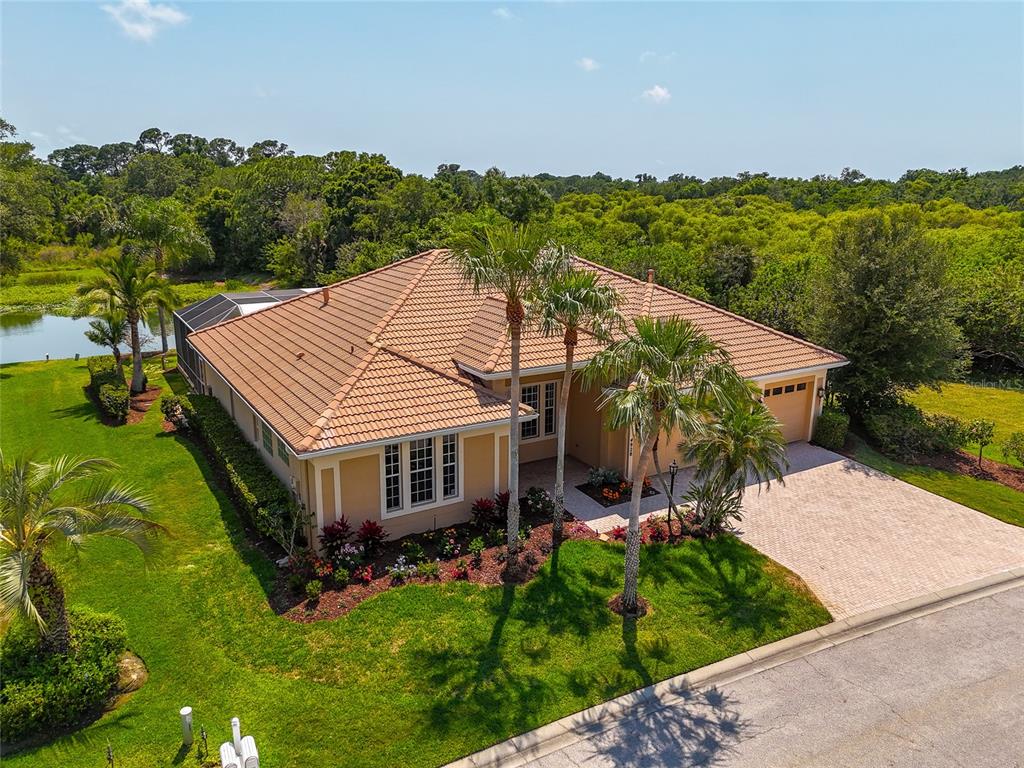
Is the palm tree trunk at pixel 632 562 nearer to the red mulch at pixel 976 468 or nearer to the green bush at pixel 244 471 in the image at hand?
the green bush at pixel 244 471

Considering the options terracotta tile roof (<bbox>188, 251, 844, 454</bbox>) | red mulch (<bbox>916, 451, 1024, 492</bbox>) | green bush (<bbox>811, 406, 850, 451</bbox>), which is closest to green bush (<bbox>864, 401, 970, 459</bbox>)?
red mulch (<bbox>916, 451, 1024, 492</bbox>)

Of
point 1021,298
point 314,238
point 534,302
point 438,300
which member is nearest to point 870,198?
point 1021,298

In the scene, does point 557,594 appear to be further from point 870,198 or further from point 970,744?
point 870,198

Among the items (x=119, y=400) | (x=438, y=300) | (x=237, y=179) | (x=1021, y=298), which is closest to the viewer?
(x=438, y=300)

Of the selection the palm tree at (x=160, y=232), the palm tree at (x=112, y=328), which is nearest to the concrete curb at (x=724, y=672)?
the palm tree at (x=112, y=328)

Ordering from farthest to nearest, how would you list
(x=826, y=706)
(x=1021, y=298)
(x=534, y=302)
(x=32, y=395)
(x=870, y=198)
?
(x=870, y=198) < (x=1021, y=298) < (x=32, y=395) < (x=534, y=302) < (x=826, y=706)

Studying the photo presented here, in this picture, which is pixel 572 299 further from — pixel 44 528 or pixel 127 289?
pixel 127 289

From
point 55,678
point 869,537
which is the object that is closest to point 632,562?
point 869,537

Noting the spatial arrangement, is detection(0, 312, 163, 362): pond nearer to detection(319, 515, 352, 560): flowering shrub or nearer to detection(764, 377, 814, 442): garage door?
detection(319, 515, 352, 560): flowering shrub
